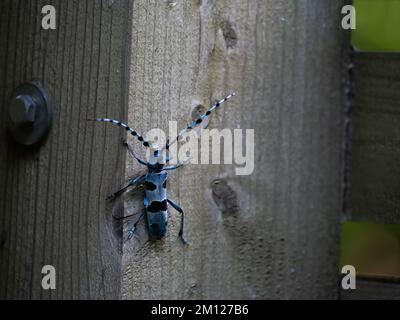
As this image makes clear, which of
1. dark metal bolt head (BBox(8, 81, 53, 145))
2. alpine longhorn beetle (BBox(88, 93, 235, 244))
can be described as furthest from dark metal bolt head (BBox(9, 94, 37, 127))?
alpine longhorn beetle (BBox(88, 93, 235, 244))

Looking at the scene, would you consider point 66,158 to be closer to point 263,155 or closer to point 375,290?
point 263,155

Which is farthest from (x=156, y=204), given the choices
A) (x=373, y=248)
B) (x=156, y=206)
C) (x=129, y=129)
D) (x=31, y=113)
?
(x=373, y=248)

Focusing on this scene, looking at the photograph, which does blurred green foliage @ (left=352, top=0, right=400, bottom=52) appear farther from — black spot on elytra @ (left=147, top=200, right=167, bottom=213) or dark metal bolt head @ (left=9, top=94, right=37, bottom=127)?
dark metal bolt head @ (left=9, top=94, right=37, bottom=127)

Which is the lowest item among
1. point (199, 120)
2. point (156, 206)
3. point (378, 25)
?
point (156, 206)

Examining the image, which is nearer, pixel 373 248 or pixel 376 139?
pixel 376 139
